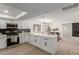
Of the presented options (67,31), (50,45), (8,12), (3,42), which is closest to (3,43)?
(3,42)

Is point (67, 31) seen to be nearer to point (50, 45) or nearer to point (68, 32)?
point (68, 32)

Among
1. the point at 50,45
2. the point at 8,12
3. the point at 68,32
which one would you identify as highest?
the point at 8,12

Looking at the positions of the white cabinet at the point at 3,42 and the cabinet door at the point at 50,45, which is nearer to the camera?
the white cabinet at the point at 3,42

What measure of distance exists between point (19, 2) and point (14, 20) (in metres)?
0.65

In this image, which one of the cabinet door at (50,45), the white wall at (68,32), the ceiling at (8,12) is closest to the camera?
the ceiling at (8,12)

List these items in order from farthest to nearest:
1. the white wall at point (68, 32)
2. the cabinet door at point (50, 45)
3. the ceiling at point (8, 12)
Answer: the cabinet door at point (50, 45)
the white wall at point (68, 32)
the ceiling at point (8, 12)

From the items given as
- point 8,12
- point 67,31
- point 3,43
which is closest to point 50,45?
point 67,31

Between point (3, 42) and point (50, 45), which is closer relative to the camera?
point (3, 42)

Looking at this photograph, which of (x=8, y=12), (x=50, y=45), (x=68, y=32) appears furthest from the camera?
(x=50, y=45)

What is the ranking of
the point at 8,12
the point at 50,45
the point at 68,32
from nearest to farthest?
the point at 8,12 < the point at 68,32 < the point at 50,45

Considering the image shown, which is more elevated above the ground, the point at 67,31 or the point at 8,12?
the point at 8,12

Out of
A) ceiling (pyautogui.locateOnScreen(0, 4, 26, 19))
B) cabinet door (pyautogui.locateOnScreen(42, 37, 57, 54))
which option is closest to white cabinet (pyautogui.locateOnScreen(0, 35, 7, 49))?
ceiling (pyautogui.locateOnScreen(0, 4, 26, 19))

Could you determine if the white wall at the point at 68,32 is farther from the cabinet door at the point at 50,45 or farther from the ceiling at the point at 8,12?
the ceiling at the point at 8,12

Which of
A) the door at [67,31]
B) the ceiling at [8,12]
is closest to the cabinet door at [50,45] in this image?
the door at [67,31]
